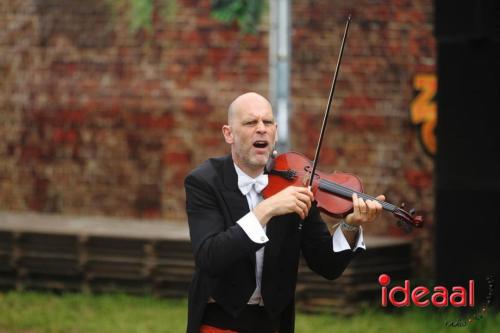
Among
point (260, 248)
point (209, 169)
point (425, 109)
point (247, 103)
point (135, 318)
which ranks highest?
point (247, 103)

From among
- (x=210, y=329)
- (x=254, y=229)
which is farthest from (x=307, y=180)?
(x=210, y=329)

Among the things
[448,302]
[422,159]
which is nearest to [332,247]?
[448,302]

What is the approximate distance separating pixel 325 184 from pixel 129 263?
538 cm

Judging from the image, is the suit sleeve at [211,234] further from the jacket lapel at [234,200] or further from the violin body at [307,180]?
the violin body at [307,180]

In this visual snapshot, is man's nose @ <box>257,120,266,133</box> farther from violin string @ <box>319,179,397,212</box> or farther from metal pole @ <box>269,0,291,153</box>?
metal pole @ <box>269,0,291,153</box>

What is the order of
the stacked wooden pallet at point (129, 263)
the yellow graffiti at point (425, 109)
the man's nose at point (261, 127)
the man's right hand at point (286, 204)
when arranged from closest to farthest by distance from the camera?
the man's right hand at point (286, 204) → the man's nose at point (261, 127) → the stacked wooden pallet at point (129, 263) → the yellow graffiti at point (425, 109)

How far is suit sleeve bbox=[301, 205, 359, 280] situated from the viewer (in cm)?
460

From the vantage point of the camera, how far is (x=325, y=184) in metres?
4.68

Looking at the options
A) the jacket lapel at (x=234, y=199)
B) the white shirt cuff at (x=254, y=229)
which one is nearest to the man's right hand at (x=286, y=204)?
the white shirt cuff at (x=254, y=229)

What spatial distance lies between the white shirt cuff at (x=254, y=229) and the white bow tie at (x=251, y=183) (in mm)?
312

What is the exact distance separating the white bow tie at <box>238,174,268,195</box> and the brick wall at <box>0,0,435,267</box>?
19.0 feet

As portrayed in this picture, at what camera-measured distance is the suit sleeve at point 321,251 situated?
4.60m

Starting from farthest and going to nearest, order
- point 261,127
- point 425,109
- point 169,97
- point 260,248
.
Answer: point 169,97, point 425,109, point 261,127, point 260,248

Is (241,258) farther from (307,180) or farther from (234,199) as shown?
(307,180)
